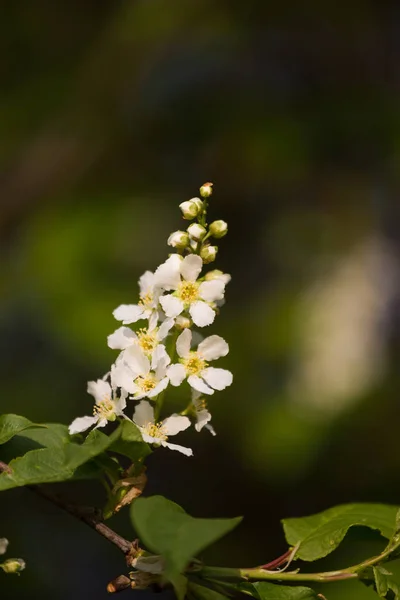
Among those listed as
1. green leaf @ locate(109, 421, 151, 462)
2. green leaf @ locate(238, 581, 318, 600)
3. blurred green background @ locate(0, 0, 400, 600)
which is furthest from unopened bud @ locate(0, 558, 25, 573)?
blurred green background @ locate(0, 0, 400, 600)

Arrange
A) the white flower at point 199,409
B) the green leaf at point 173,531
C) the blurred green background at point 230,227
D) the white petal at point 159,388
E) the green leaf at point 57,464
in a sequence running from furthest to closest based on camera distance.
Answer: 1. the blurred green background at point 230,227
2. the white flower at point 199,409
3. the white petal at point 159,388
4. the green leaf at point 57,464
5. the green leaf at point 173,531

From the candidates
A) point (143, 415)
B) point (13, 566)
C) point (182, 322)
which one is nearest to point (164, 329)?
point (182, 322)

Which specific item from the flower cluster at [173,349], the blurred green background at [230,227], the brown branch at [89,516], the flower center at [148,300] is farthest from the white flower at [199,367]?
the blurred green background at [230,227]

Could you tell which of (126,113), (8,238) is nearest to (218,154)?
(126,113)

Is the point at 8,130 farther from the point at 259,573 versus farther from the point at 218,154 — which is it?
the point at 259,573

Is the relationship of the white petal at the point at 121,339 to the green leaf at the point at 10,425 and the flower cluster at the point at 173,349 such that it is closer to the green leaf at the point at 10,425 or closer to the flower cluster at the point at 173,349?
the flower cluster at the point at 173,349

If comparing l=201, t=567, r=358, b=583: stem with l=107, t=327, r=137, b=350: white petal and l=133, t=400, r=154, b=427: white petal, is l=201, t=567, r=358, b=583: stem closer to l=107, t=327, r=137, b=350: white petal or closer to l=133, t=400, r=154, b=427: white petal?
l=133, t=400, r=154, b=427: white petal
